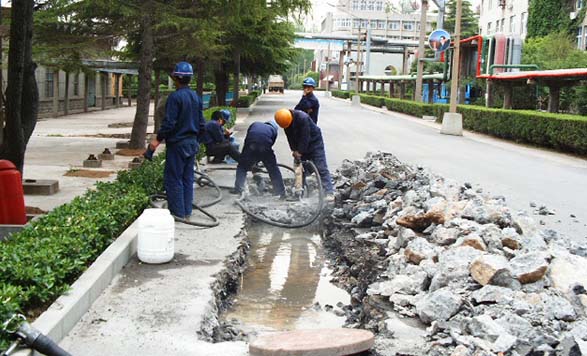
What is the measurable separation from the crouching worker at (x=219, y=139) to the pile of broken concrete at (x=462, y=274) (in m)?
3.10

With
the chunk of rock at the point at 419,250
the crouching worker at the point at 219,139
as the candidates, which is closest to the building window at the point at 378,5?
the crouching worker at the point at 219,139

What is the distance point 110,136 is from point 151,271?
53.1ft

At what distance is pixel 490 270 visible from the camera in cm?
534

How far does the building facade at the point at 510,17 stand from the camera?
150 feet

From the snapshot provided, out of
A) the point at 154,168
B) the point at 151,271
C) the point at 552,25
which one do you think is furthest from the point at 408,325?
the point at 552,25

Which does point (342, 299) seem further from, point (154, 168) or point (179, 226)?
point (154, 168)

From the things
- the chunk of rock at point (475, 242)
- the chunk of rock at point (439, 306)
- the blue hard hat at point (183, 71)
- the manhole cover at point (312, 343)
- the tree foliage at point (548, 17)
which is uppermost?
the tree foliage at point (548, 17)

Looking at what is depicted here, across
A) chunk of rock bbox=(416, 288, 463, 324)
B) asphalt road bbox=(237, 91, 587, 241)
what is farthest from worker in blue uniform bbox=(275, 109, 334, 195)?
chunk of rock bbox=(416, 288, 463, 324)

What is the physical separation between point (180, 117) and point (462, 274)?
3654mm

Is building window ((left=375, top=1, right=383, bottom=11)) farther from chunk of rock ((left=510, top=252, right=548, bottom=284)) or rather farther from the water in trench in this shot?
chunk of rock ((left=510, top=252, right=548, bottom=284))

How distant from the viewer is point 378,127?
2994 centimetres

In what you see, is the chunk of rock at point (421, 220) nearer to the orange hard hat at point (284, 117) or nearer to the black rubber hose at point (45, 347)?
the orange hard hat at point (284, 117)

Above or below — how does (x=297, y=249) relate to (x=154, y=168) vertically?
below

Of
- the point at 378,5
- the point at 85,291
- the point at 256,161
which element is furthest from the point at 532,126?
the point at 378,5
